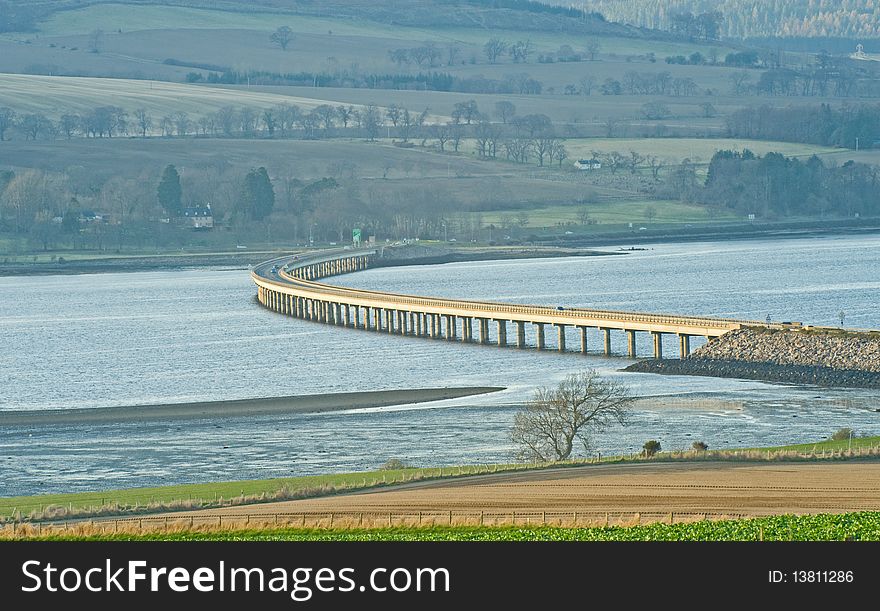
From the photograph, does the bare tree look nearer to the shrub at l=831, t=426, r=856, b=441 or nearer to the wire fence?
the shrub at l=831, t=426, r=856, b=441

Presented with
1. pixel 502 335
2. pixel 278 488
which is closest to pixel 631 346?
pixel 502 335

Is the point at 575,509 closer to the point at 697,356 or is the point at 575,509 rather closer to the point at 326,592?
the point at 326,592

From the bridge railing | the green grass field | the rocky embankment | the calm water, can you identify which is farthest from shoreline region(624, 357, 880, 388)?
the green grass field

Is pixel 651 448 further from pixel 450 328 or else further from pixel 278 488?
pixel 450 328

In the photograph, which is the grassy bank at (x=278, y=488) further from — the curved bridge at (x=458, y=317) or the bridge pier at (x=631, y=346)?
the bridge pier at (x=631, y=346)

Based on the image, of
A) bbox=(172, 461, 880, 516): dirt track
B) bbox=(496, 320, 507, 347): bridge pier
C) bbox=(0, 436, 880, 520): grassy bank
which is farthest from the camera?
bbox=(496, 320, 507, 347): bridge pier

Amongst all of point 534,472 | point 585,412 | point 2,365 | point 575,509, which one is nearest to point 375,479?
point 534,472
